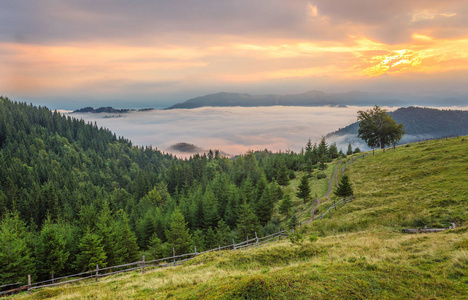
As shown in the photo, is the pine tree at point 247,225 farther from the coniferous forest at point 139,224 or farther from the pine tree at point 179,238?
the pine tree at point 179,238

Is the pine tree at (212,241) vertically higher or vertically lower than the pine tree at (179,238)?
lower

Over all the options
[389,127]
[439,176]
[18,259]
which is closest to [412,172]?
[439,176]

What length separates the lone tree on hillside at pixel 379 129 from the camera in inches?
3098

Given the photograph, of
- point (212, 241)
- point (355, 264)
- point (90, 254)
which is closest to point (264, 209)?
point (212, 241)

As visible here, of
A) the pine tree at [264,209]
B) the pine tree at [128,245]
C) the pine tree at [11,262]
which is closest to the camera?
the pine tree at [11,262]

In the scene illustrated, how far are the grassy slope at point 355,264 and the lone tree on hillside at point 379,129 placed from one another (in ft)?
143

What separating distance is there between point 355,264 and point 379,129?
3161 inches

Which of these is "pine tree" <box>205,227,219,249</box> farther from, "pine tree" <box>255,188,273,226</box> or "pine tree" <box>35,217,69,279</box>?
"pine tree" <box>35,217,69,279</box>

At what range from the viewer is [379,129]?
79.4 m

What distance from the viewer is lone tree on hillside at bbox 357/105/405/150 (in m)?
78.7

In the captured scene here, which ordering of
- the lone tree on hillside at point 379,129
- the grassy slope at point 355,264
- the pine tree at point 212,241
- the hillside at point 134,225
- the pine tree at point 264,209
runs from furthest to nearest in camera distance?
the lone tree on hillside at point 379,129 < the pine tree at point 264,209 < the pine tree at point 212,241 < the hillside at point 134,225 < the grassy slope at point 355,264

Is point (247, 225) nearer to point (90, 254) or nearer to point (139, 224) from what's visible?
point (90, 254)

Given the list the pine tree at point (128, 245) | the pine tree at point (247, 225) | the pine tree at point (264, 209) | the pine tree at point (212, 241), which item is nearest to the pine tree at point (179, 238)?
the pine tree at point (212, 241)

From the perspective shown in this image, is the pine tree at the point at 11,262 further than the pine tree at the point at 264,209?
No
